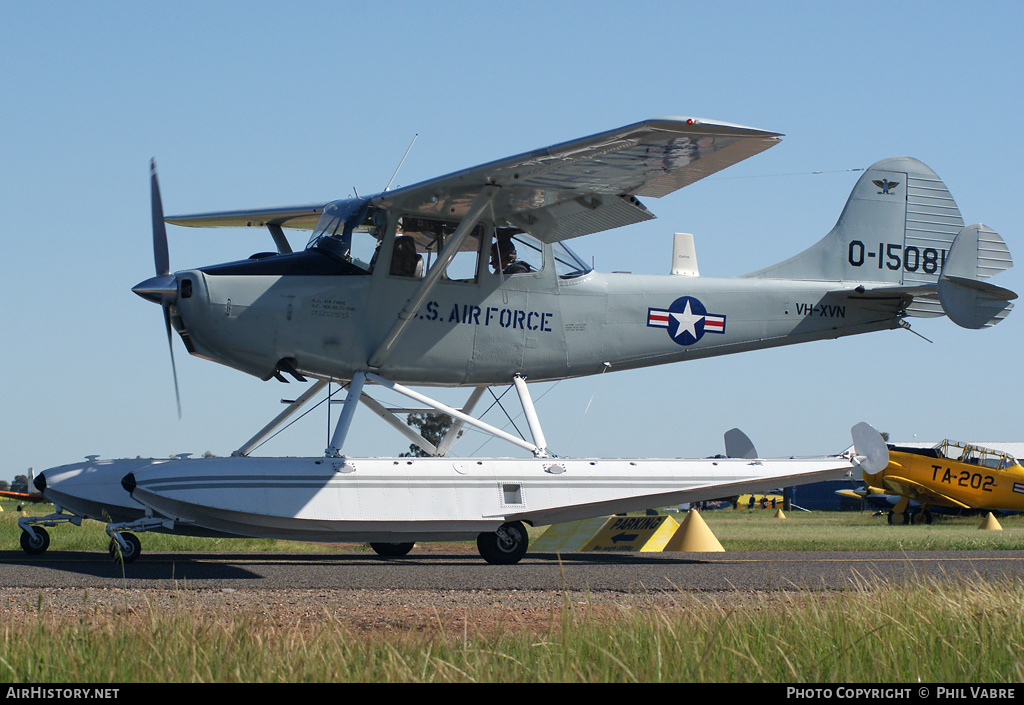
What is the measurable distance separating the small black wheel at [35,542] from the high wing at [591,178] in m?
5.86

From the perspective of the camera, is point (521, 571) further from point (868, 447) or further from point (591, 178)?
point (868, 447)

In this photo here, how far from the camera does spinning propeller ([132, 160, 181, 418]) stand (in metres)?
11.2

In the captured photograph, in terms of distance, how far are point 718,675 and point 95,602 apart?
16.4ft

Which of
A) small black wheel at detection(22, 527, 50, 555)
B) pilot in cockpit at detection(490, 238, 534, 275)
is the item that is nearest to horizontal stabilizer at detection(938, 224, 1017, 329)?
pilot in cockpit at detection(490, 238, 534, 275)

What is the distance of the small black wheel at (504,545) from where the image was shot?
11.5 metres

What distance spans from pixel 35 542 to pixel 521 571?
627 centimetres

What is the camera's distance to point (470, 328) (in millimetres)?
12617

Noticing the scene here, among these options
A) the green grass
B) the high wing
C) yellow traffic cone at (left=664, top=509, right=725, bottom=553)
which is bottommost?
yellow traffic cone at (left=664, top=509, right=725, bottom=553)

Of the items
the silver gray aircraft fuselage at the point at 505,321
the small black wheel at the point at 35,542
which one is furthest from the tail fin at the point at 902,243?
the small black wheel at the point at 35,542

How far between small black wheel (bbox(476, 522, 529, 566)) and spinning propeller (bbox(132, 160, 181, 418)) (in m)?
3.97

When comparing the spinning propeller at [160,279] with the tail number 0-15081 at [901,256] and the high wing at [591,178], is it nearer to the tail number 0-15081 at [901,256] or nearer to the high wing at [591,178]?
the high wing at [591,178]

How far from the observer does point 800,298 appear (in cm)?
1455

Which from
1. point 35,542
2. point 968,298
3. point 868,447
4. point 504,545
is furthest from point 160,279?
point 968,298

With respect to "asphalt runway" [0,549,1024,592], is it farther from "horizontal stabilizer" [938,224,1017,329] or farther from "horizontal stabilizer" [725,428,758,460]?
"horizontal stabilizer" [938,224,1017,329]
